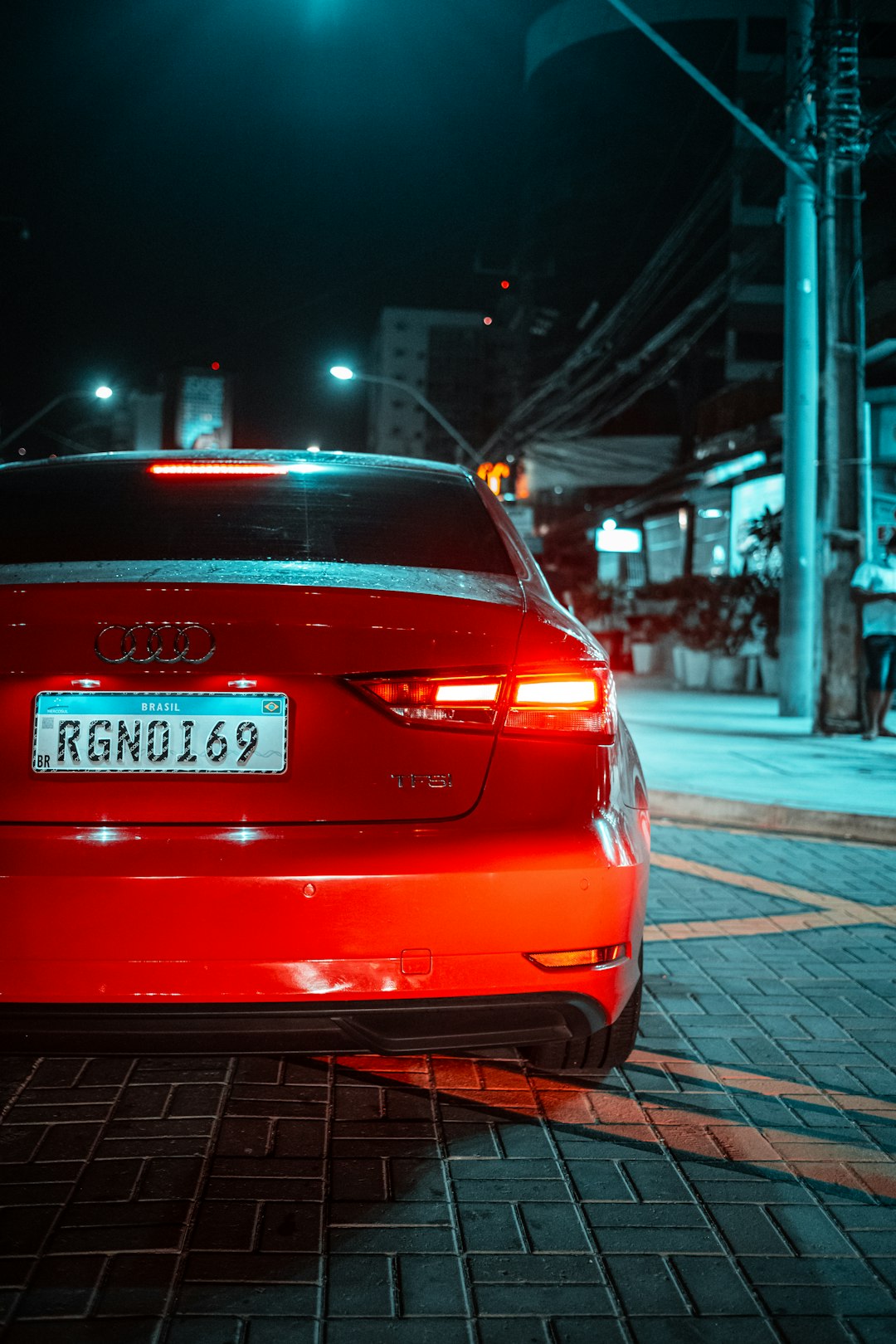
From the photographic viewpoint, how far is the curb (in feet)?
23.6

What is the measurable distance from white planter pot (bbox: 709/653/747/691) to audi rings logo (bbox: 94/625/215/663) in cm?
1902

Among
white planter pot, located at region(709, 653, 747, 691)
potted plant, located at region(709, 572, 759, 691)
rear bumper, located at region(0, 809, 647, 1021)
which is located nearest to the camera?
rear bumper, located at region(0, 809, 647, 1021)

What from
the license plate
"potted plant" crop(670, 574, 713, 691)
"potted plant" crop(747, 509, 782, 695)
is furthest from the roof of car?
"potted plant" crop(670, 574, 713, 691)

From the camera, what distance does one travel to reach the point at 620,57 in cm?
5944

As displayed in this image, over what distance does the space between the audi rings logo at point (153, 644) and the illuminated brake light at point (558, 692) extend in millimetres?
639

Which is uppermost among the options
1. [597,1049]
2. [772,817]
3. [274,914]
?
[274,914]

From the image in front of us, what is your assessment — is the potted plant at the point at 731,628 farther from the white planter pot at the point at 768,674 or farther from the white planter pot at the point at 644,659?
the white planter pot at the point at 644,659

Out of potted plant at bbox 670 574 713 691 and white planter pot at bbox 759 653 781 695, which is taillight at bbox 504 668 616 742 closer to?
white planter pot at bbox 759 653 781 695

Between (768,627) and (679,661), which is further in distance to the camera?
(679,661)

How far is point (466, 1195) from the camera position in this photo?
250 centimetres

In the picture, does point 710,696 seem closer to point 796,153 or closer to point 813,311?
point 813,311

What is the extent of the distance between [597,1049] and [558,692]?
962mm

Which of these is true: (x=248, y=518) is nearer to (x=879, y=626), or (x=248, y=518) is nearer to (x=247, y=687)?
(x=247, y=687)

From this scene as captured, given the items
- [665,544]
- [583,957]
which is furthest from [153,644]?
[665,544]
